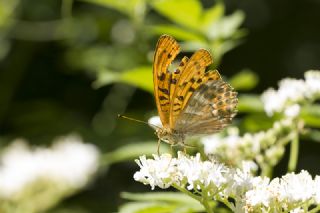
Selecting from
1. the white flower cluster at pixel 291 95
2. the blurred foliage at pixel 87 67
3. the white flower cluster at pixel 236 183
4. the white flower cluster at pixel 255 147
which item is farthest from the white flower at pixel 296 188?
the blurred foliage at pixel 87 67

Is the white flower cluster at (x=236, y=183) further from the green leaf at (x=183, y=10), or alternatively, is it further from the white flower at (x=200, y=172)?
the green leaf at (x=183, y=10)

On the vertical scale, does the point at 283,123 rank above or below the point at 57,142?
below

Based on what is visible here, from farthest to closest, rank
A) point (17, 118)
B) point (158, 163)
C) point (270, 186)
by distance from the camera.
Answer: point (17, 118)
point (158, 163)
point (270, 186)

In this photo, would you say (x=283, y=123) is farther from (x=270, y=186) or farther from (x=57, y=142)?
(x=57, y=142)

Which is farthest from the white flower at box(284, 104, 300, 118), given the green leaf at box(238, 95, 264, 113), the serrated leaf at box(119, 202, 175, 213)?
the serrated leaf at box(119, 202, 175, 213)

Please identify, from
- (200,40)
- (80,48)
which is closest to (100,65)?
(80,48)

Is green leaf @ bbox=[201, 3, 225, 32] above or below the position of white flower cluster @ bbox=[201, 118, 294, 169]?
above

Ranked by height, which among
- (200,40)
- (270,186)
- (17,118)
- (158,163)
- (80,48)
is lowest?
(270,186)

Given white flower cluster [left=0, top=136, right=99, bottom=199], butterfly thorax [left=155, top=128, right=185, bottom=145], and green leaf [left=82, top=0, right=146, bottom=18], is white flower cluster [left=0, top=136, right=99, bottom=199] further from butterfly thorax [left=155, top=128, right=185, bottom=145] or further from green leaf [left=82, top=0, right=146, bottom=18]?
butterfly thorax [left=155, top=128, right=185, bottom=145]

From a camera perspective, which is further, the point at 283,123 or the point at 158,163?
the point at 283,123
